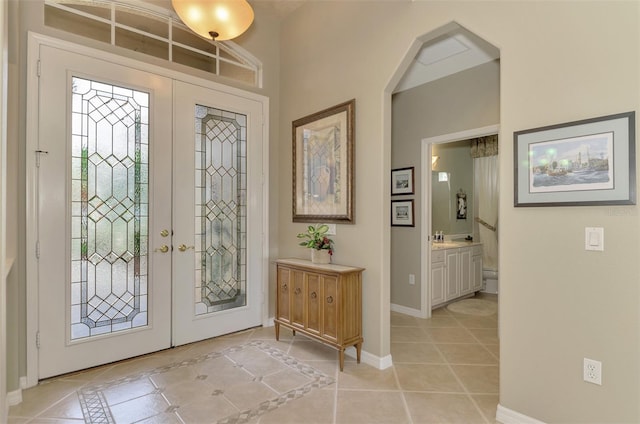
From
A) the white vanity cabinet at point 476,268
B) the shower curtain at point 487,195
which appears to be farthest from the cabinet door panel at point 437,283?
the shower curtain at point 487,195

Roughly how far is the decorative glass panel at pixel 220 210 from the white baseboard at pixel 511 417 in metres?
2.49

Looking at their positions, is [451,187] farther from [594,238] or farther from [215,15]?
[215,15]

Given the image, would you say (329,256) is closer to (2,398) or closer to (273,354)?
(273,354)

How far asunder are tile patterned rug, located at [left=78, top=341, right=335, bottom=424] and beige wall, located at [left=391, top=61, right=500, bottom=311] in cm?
207

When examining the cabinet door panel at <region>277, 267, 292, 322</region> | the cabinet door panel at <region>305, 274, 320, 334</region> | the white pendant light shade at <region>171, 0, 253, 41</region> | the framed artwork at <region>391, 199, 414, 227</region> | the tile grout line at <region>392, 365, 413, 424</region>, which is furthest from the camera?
the framed artwork at <region>391, 199, 414, 227</region>

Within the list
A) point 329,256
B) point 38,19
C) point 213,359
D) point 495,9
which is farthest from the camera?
point 329,256

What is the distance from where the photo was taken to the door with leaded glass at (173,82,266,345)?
3176 mm

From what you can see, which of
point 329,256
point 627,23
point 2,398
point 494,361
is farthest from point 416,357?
point 2,398

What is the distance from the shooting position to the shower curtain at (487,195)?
5633mm

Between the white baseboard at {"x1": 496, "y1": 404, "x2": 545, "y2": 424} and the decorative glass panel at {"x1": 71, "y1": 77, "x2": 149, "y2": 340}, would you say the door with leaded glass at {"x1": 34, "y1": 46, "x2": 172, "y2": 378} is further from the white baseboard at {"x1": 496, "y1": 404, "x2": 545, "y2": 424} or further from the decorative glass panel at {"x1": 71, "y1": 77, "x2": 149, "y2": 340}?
the white baseboard at {"x1": 496, "y1": 404, "x2": 545, "y2": 424}

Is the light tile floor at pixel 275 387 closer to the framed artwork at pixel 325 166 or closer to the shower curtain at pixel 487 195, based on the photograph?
the framed artwork at pixel 325 166

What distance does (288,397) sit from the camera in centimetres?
231

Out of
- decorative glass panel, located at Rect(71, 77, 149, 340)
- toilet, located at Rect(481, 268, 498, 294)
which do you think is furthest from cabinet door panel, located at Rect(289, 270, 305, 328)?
toilet, located at Rect(481, 268, 498, 294)

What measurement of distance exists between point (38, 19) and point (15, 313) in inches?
83.4
